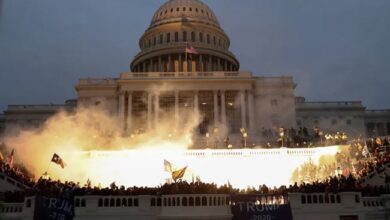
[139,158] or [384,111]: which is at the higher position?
[384,111]

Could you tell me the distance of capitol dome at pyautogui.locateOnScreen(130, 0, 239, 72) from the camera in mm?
85875

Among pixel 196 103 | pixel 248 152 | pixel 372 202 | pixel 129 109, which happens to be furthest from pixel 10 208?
pixel 196 103

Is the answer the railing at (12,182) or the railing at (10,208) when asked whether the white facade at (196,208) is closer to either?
the railing at (10,208)

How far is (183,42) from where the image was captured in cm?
8725

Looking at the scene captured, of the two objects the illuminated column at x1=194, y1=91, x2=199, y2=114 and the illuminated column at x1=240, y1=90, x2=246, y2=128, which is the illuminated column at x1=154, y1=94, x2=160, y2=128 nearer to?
the illuminated column at x1=194, y1=91, x2=199, y2=114

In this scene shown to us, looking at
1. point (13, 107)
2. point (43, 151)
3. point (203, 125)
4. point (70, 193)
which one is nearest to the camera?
point (70, 193)

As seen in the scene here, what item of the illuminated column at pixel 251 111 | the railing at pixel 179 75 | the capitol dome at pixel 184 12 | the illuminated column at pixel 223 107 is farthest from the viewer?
the capitol dome at pixel 184 12

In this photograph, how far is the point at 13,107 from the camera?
8025 cm

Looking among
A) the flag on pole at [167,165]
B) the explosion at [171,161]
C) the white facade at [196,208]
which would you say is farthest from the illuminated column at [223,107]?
the white facade at [196,208]

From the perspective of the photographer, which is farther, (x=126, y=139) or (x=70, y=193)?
(x=126, y=139)

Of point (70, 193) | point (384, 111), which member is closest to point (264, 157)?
point (70, 193)

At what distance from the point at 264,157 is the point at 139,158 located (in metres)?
10.6

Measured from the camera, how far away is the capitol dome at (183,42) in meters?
85.9

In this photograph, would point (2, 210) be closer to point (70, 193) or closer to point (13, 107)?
point (70, 193)
